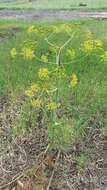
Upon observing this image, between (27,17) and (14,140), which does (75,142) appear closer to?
(14,140)

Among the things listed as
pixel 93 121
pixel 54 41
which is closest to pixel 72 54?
pixel 93 121

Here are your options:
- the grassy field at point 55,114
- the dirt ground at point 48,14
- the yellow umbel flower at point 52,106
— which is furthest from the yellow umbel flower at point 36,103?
the dirt ground at point 48,14

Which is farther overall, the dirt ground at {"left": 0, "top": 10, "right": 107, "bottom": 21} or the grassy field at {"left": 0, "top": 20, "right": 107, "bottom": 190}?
the dirt ground at {"left": 0, "top": 10, "right": 107, "bottom": 21}

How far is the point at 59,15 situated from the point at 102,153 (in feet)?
18.0

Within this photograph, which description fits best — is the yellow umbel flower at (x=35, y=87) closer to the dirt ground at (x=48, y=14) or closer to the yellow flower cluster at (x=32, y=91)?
the yellow flower cluster at (x=32, y=91)

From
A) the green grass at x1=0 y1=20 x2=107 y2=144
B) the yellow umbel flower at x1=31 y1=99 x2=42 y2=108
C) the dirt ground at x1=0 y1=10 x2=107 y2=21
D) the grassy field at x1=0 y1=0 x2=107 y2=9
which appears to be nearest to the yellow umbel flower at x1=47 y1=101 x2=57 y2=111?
the yellow umbel flower at x1=31 y1=99 x2=42 y2=108

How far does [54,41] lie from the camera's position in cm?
489

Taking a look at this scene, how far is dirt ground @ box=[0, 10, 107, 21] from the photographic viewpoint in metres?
8.61

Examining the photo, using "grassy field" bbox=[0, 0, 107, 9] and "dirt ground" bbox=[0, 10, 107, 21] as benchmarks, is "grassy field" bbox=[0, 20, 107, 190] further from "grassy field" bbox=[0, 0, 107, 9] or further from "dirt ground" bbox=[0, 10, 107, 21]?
"grassy field" bbox=[0, 0, 107, 9]

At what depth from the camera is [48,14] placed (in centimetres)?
907

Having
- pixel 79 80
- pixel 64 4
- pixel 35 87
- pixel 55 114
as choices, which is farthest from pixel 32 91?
pixel 64 4

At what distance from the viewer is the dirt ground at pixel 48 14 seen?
8.61 m

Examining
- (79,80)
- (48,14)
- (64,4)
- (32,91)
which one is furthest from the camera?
(64,4)

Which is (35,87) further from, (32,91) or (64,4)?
(64,4)
